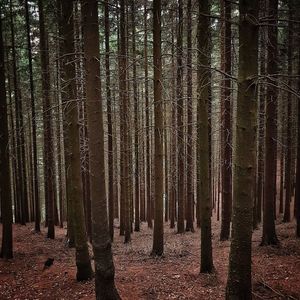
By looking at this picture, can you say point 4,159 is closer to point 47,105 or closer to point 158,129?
point 47,105

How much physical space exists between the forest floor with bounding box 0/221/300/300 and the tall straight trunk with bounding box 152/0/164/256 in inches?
44.5

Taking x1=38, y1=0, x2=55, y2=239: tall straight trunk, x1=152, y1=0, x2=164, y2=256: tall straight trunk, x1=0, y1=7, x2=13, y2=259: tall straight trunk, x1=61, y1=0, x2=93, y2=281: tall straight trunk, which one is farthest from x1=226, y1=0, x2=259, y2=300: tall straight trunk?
x1=38, y1=0, x2=55, y2=239: tall straight trunk

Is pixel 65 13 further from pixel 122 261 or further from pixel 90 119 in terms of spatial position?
pixel 122 261

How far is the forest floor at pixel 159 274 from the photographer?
7.57 metres

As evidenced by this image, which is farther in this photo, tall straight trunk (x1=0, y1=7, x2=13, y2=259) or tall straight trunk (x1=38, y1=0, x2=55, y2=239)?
tall straight trunk (x1=38, y1=0, x2=55, y2=239)

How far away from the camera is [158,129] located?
33.6 ft

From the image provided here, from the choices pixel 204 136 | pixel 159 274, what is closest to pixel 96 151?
pixel 204 136

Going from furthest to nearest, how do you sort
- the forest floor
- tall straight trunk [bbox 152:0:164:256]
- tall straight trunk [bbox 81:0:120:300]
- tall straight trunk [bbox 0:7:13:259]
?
tall straight trunk [bbox 0:7:13:259]
tall straight trunk [bbox 152:0:164:256]
the forest floor
tall straight trunk [bbox 81:0:120:300]

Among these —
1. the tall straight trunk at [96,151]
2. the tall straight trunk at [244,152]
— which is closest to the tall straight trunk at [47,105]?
the tall straight trunk at [96,151]

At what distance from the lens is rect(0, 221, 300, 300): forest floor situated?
7574 millimetres

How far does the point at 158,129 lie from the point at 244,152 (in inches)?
212

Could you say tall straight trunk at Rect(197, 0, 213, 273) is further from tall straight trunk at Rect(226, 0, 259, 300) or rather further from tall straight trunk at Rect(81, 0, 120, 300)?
tall straight trunk at Rect(81, 0, 120, 300)

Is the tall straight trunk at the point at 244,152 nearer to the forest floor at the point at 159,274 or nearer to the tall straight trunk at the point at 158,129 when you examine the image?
Result: the forest floor at the point at 159,274

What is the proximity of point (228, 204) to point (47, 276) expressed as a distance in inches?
314
